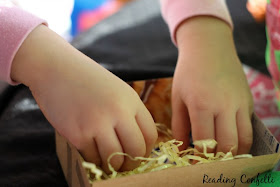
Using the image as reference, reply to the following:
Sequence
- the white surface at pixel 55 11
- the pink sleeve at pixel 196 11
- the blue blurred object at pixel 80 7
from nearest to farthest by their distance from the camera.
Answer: the pink sleeve at pixel 196 11, the white surface at pixel 55 11, the blue blurred object at pixel 80 7

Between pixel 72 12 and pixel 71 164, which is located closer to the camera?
pixel 71 164

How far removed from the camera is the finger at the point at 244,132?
20.5 inches

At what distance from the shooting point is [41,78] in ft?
1.43

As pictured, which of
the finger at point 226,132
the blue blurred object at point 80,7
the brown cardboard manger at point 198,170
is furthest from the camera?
the blue blurred object at point 80,7

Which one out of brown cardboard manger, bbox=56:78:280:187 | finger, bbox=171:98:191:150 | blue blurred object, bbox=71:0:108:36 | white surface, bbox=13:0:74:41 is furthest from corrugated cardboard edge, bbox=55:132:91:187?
blue blurred object, bbox=71:0:108:36

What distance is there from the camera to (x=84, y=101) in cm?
41

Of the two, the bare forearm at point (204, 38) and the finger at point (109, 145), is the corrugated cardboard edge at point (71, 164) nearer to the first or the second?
the finger at point (109, 145)

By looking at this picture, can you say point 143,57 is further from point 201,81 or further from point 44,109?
point 44,109

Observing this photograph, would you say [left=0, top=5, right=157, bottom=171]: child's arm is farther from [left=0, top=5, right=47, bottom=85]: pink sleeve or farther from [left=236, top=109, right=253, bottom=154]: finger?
[left=236, top=109, right=253, bottom=154]: finger

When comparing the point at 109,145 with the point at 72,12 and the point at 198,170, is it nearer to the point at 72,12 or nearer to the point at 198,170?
the point at 198,170

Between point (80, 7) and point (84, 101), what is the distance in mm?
1304

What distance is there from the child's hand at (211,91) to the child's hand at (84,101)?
0.10 m

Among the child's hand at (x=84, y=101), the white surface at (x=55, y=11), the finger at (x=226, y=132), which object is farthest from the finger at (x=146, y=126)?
the white surface at (x=55, y=11)

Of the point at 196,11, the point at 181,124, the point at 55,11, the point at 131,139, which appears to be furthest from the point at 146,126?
the point at 55,11
